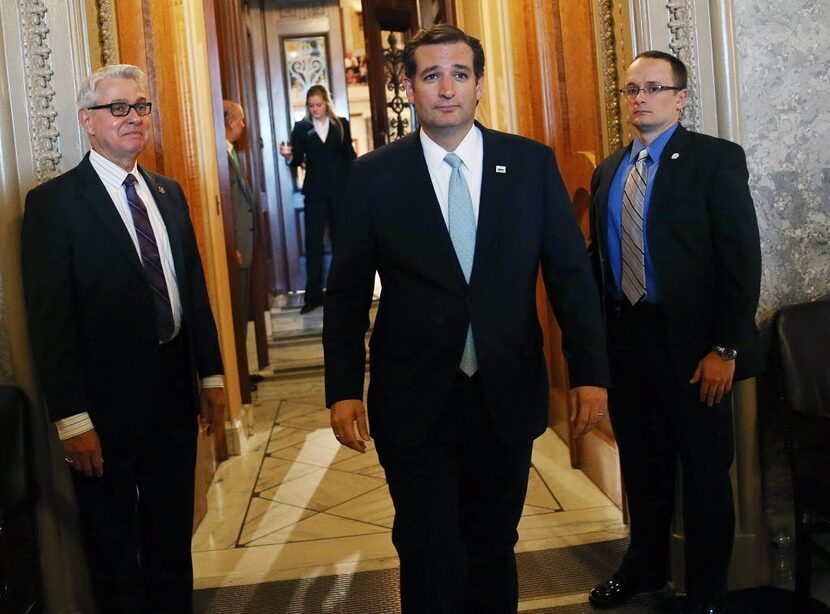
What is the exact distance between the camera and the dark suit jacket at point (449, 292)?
81.7 inches

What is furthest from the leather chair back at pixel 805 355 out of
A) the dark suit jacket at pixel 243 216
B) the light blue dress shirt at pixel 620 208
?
the dark suit jacket at pixel 243 216

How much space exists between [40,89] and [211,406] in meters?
1.07

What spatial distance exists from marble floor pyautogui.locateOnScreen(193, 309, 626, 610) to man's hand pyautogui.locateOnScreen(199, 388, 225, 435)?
0.77 meters

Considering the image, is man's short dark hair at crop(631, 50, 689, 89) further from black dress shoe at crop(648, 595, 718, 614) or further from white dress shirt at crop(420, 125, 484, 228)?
black dress shoe at crop(648, 595, 718, 614)

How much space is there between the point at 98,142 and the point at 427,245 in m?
1.06

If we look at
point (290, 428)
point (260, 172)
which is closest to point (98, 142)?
point (290, 428)

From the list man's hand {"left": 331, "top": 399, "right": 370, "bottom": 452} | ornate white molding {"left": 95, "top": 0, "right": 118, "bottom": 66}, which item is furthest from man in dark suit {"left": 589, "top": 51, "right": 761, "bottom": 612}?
ornate white molding {"left": 95, "top": 0, "right": 118, "bottom": 66}

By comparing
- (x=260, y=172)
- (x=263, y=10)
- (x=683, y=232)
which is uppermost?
(x=263, y=10)

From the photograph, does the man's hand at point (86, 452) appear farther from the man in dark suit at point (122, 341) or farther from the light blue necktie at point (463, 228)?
the light blue necktie at point (463, 228)

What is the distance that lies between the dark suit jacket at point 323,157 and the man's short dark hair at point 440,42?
6.11m

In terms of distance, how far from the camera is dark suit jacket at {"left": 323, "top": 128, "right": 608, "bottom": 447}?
2.08 metres

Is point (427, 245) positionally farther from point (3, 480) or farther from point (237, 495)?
point (237, 495)

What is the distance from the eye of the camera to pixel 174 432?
8.57 feet

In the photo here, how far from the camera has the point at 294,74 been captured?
10336mm
